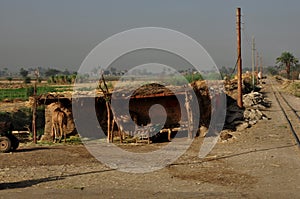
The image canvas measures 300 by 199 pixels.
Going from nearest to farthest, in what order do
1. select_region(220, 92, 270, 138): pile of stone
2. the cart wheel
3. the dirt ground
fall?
the dirt ground, the cart wheel, select_region(220, 92, 270, 138): pile of stone

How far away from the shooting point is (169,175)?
12070 millimetres

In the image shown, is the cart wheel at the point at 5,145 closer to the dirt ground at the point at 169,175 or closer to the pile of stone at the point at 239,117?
the dirt ground at the point at 169,175

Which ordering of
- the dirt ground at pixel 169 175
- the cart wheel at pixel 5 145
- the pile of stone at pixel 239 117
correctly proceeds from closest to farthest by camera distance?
the dirt ground at pixel 169 175, the cart wheel at pixel 5 145, the pile of stone at pixel 239 117

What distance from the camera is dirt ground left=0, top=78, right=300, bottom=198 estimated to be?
33.0 feet

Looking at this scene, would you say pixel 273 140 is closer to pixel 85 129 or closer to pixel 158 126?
pixel 158 126

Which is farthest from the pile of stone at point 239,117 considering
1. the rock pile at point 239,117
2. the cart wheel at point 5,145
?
the cart wheel at point 5,145

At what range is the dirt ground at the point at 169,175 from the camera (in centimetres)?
1005

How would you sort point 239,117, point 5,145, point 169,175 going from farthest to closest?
point 239,117 → point 5,145 → point 169,175

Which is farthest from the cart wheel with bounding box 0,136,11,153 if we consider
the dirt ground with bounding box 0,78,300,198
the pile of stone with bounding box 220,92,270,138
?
the pile of stone with bounding box 220,92,270,138

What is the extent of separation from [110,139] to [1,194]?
9452 millimetres

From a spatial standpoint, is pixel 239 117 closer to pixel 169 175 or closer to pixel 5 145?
pixel 169 175

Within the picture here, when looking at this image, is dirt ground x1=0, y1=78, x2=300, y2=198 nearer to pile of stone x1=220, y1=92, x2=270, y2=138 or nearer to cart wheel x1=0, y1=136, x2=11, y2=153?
cart wheel x1=0, y1=136, x2=11, y2=153

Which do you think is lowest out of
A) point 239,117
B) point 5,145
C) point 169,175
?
point 169,175

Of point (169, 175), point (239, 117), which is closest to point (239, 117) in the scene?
point (239, 117)
